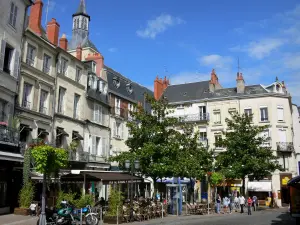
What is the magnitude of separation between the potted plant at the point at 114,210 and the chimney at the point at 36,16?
14.3 m

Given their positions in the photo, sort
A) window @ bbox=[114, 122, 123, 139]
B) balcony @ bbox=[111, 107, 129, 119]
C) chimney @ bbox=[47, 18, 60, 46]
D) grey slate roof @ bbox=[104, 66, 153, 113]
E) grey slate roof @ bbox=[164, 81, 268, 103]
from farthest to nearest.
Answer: grey slate roof @ bbox=[164, 81, 268, 103], grey slate roof @ bbox=[104, 66, 153, 113], window @ bbox=[114, 122, 123, 139], balcony @ bbox=[111, 107, 129, 119], chimney @ bbox=[47, 18, 60, 46]

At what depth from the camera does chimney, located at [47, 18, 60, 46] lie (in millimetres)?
25944

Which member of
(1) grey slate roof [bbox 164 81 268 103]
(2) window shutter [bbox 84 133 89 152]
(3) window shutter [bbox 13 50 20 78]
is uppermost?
(1) grey slate roof [bbox 164 81 268 103]

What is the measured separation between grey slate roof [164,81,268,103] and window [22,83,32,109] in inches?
966

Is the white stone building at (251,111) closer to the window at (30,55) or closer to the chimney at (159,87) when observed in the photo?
the chimney at (159,87)

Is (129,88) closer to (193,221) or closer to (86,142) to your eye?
(86,142)

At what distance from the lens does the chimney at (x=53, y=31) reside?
2594 centimetres

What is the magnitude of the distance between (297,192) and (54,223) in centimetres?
1024

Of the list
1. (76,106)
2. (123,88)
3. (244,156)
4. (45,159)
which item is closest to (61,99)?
(76,106)

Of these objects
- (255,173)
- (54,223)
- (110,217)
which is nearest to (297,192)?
(110,217)

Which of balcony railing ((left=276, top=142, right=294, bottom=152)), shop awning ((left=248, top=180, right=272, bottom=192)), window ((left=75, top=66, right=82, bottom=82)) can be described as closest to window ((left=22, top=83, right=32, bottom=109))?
window ((left=75, top=66, right=82, bottom=82))

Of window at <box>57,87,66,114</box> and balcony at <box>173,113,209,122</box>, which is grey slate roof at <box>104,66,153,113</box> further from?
window at <box>57,87,66,114</box>

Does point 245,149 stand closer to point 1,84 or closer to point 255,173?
point 255,173

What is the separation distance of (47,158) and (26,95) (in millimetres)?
10672
